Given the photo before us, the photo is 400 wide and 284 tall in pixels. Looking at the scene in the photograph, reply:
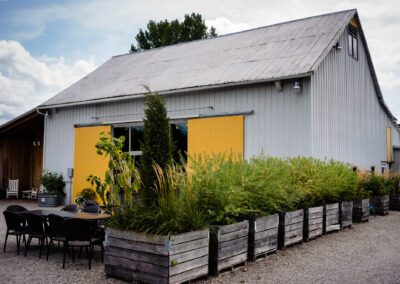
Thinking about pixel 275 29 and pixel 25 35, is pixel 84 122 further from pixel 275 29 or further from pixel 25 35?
pixel 275 29

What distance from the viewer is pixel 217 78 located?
38.3 ft

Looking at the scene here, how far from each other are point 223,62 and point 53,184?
764 cm

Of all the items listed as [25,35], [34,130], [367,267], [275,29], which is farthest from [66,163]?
[367,267]

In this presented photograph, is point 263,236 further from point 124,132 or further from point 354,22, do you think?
point 354,22

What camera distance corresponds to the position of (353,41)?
45.5 ft

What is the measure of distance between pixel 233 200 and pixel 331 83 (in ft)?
25.1

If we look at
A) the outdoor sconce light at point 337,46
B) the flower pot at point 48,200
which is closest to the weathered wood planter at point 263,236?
the outdoor sconce light at point 337,46

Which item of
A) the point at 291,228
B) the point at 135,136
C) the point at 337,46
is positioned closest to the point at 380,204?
the point at 337,46

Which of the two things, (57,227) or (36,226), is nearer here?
(57,227)

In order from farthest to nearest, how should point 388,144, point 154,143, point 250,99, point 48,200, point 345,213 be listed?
point 388,144
point 48,200
point 250,99
point 345,213
point 154,143

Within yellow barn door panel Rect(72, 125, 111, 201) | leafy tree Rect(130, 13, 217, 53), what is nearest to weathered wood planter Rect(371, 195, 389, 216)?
yellow barn door panel Rect(72, 125, 111, 201)

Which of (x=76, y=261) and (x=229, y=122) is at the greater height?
(x=229, y=122)

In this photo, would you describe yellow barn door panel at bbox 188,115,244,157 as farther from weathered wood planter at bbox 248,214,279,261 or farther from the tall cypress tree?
the tall cypress tree

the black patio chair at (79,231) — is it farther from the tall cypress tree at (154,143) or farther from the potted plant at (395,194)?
the potted plant at (395,194)
